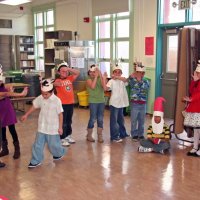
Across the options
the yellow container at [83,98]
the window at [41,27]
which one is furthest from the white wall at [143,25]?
the window at [41,27]

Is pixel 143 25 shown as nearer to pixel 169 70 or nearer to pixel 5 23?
pixel 169 70

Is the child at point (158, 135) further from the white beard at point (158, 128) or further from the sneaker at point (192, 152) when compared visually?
the sneaker at point (192, 152)

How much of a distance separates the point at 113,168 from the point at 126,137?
61.5 inches

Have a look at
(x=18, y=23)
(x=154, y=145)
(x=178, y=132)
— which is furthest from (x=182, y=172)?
(x=18, y=23)

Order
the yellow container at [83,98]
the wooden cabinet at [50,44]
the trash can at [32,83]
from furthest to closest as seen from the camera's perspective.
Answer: the wooden cabinet at [50,44] < the trash can at [32,83] < the yellow container at [83,98]

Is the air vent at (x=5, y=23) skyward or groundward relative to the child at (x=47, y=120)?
skyward

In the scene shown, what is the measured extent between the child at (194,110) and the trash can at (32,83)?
17.8 feet

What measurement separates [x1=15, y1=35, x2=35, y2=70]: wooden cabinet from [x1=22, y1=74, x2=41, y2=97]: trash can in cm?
205

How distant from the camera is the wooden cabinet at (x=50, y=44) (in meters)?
9.87

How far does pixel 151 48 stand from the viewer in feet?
25.1

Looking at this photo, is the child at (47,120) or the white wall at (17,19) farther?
the white wall at (17,19)

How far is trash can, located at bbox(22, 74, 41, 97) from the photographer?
9258mm

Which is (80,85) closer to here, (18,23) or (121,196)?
(18,23)

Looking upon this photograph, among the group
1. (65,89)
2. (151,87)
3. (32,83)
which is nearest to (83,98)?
(32,83)
